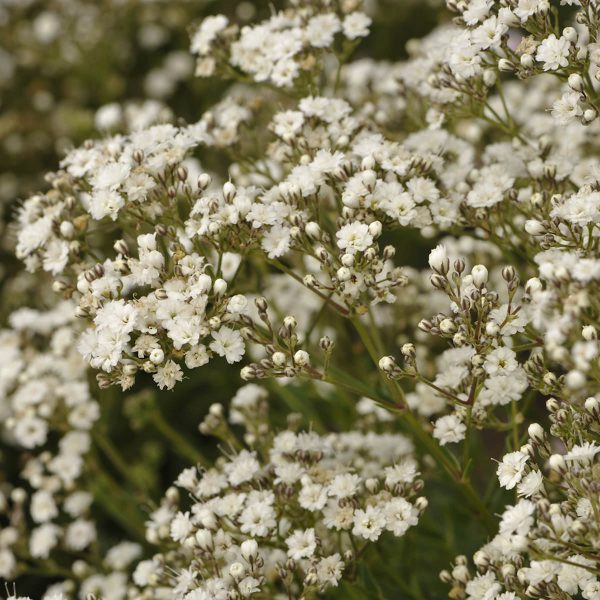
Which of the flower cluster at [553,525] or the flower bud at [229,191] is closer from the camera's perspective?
the flower cluster at [553,525]

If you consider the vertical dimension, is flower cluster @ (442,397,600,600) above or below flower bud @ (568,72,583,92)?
below

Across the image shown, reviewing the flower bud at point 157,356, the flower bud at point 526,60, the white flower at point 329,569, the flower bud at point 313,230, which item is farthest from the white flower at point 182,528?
the flower bud at point 526,60

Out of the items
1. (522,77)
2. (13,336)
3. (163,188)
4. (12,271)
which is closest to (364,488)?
(163,188)

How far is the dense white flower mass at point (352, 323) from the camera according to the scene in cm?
227

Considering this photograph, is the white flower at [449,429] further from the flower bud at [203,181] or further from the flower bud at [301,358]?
the flower bud at [203,181]

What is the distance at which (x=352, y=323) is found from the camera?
293cm

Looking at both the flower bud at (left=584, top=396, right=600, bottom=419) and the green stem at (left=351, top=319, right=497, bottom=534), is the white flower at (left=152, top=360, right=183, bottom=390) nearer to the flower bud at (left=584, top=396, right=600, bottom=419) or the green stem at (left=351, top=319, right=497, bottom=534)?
the green stem at (left=351, top=319, right=497, bottom=534)

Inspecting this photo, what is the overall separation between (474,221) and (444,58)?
66 cm

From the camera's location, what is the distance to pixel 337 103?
9.25ft

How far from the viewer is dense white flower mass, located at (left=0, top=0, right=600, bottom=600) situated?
7.44ft

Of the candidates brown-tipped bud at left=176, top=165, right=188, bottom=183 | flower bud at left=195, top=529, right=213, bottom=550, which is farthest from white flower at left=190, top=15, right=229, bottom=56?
flower bud at left=195, top=529, right=213, bottom=550

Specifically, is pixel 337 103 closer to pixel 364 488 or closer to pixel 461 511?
pixel 364 488

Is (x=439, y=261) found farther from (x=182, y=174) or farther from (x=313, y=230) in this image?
(x=182, y=174)

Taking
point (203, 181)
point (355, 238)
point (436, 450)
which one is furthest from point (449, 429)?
point (203, 181)
